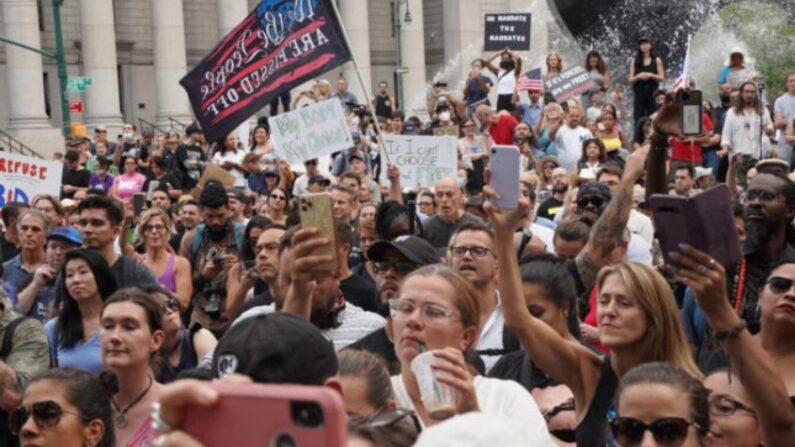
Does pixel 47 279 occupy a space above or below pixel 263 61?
below

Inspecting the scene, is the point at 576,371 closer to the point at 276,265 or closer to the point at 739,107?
the point at 276,265

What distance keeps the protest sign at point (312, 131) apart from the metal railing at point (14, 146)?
27284mm

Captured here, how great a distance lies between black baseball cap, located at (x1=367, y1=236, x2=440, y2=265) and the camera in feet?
25.4

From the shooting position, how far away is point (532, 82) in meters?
25.8

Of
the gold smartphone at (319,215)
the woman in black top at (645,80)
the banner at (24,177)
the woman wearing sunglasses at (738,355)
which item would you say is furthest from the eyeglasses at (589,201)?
the woman in black top at (645,80)

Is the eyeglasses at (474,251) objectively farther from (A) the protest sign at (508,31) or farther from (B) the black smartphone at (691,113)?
(A) the protest sign at (508,31)

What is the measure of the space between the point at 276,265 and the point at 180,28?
41.1m

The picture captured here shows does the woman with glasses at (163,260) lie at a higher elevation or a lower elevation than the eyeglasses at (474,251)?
lower

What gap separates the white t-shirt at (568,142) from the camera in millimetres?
21016

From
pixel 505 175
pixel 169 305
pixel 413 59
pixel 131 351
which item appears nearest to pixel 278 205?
pixel 169 305

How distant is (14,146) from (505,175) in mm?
39000

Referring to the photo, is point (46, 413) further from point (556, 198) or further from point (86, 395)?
point (556, 198)

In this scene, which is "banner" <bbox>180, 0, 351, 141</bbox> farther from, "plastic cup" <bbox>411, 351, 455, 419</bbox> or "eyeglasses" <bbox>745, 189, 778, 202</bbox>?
"plastic cup" <bbox>411, 351, 455, 419</bbox>

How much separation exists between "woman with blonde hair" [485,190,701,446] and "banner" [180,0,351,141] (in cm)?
822
